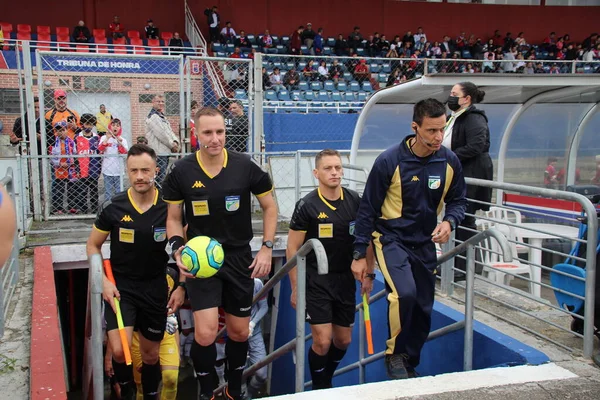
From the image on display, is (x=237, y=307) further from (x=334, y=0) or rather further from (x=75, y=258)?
(x=334, y=0)

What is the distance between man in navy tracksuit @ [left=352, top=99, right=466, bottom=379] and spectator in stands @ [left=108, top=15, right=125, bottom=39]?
63.8 ft

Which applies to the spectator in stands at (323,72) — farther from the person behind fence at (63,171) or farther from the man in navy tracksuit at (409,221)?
the man in navy tracksuit at (409,221)

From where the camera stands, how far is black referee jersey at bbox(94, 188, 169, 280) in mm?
4668

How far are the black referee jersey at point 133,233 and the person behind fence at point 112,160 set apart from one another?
4.36 metres

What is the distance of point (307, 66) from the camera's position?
1784 cm

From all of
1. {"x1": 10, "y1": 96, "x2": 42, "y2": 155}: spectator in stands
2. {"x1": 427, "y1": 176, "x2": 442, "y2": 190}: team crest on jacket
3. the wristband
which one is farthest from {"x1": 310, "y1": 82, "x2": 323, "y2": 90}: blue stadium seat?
the wristband

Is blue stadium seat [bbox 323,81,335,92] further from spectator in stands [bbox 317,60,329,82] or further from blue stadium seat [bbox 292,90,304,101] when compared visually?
blue stadium seat [bbox 292,90,304,101]

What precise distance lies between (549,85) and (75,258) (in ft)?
21.3

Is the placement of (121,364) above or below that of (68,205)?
below

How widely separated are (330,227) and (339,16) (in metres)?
23.5

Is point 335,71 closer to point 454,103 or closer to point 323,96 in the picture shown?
point 323,96

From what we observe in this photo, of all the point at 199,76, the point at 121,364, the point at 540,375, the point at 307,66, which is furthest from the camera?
the point at 307,66

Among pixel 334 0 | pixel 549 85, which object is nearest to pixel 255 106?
pixel 549 85

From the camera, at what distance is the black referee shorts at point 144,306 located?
468 centimetres
